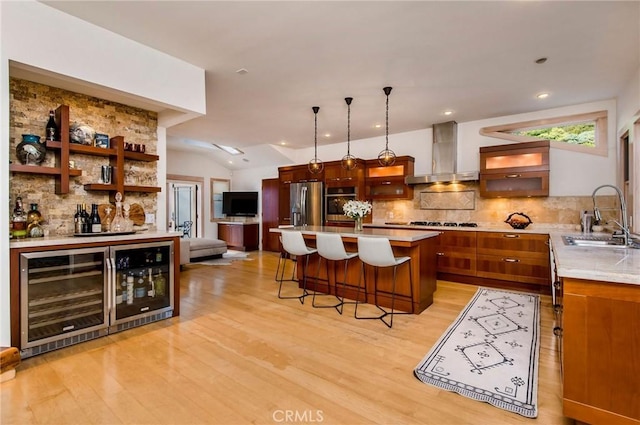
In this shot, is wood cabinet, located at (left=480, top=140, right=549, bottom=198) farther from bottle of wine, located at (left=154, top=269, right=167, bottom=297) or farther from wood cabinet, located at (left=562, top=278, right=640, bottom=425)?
bottle of wine, located at (left=154, top=269, right=167, bottom=297)

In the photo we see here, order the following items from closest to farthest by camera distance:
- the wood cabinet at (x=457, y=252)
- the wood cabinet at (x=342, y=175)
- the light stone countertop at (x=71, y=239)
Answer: the light stone countertop at (x=71, y=239) → the wood cabinet at (x=457, y=252) → the wood cabinet at (x=342, y=175)

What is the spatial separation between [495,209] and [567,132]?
1.56 m

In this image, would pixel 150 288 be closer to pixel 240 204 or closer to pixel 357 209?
pixel 357 209

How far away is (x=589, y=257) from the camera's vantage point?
2027mm

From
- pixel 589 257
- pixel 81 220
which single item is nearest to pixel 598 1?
pixel 589 257

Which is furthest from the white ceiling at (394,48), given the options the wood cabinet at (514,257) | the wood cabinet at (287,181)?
the wood cabinet at (287,181)

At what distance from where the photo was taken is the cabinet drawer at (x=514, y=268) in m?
4.31

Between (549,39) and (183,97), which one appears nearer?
(549,39)

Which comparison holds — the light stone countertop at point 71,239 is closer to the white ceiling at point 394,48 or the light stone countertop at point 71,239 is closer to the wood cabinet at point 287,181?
the white ceiling at point 394,48

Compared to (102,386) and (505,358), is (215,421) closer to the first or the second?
(102,386)

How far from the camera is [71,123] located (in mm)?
3141

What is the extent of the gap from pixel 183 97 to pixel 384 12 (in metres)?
2.26

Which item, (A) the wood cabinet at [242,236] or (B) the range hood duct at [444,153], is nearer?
(B) the range hood duct at [444,153]

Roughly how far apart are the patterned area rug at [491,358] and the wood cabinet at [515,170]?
2.01m
